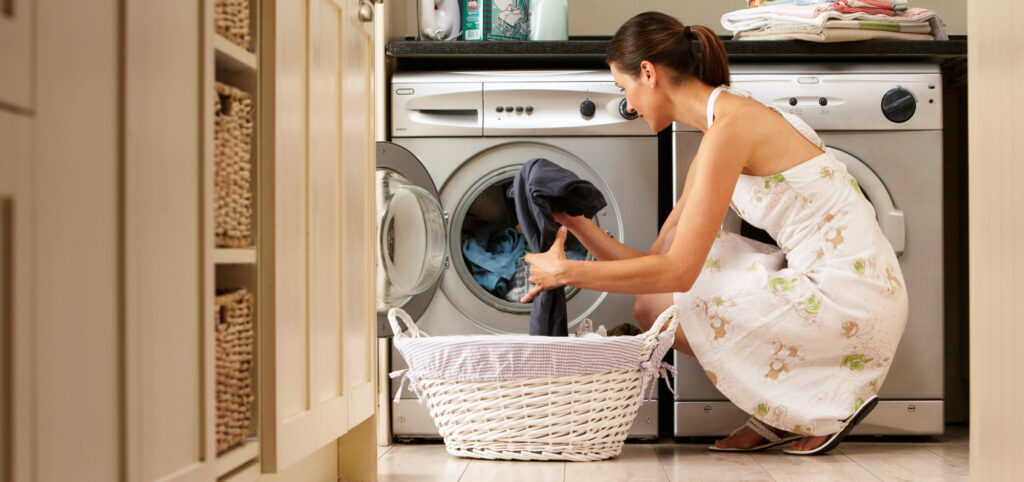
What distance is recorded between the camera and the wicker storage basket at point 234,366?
1066mm

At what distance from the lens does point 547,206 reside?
2020 mm

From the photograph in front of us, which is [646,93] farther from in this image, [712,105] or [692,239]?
[692,239]

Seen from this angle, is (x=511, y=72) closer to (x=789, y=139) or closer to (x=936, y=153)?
(x=789, y=139)

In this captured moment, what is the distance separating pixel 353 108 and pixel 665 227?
886 mm

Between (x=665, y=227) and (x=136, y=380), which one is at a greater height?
(x=665, y=227)

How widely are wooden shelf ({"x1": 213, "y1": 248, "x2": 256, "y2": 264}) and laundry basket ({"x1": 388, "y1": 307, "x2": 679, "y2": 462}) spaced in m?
0.82

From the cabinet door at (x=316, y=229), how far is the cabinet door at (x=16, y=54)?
20.3 inches

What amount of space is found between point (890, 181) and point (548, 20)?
0.95 m

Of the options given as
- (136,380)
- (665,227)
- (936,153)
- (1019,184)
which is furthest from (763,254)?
(136,380)

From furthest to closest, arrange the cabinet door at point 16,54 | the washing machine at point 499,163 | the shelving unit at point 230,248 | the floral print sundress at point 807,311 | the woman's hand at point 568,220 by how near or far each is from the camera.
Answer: the washing machine at point 499,163, the woman's hand at point 568,220, the floral print sundress at point 807,311, the shelving unit at point 230,248, the cabinet door at point 16,54

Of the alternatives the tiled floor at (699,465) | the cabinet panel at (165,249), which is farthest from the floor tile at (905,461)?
the cabinet panel at (165,249)

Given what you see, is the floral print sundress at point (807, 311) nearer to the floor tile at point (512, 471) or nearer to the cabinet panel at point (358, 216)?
the floor tile at point (512, 471)

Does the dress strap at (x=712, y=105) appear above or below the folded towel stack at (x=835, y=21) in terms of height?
below

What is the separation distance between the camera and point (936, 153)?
2318 millimetres
